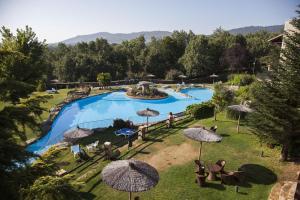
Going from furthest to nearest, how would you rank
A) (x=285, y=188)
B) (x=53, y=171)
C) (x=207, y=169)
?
(x=207, y=169), (x=285, y=188), (x=53, y=171)

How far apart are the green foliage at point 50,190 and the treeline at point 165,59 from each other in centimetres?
4572

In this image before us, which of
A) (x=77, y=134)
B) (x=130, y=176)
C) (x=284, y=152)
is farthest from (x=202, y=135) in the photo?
(x=77, y=134)

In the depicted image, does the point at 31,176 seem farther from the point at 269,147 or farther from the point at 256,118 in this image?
the point at 269,147

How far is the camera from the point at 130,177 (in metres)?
9.91

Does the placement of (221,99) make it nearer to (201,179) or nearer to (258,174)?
(258,174)

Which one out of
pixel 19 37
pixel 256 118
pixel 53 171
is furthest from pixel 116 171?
pixel 19 37

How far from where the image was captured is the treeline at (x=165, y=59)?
5303cm

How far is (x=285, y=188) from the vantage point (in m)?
11.7

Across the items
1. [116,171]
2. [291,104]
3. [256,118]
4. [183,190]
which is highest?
[291,104]

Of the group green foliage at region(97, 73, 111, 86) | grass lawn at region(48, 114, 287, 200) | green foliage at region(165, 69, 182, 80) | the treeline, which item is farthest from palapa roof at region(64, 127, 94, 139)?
green foliage at region(165, 69, 182, 80)

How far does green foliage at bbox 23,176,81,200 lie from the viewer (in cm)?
549

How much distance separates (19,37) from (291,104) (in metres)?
19.9

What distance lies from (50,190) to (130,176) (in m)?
4.74

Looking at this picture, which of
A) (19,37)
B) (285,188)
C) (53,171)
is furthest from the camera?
(19,37)
